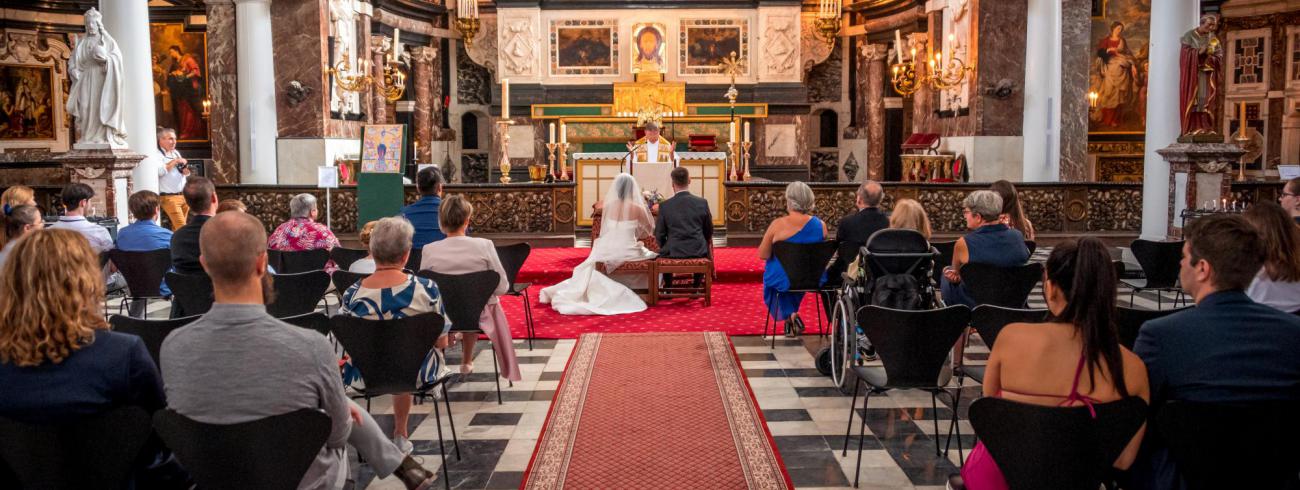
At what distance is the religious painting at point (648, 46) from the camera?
2097 cm

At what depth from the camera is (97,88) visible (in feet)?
34.8

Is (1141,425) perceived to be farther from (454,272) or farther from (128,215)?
(128,215)

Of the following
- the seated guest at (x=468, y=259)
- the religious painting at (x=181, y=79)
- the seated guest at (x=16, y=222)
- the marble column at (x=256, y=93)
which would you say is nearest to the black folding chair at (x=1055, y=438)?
the seated guest at (x=468, y=259)

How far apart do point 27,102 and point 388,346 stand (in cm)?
1735

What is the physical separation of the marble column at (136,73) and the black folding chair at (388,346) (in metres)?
8.38

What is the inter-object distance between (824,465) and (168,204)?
9.46 meters


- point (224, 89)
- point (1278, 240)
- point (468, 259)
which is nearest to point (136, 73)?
point (224, 89)

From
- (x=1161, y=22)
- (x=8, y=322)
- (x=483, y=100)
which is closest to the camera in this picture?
(x=8, y=322)

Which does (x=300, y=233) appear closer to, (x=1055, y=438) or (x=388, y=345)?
(x=388, y=345)

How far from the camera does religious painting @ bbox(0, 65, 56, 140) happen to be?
17.6 metres

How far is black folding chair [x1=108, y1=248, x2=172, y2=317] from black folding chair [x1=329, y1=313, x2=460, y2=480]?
10.2 feet

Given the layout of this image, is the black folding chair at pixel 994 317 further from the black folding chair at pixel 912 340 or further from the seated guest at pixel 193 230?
the seated guest at pixel 193 230

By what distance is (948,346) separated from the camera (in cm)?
458

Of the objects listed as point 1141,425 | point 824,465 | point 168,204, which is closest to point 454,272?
point 824,465
